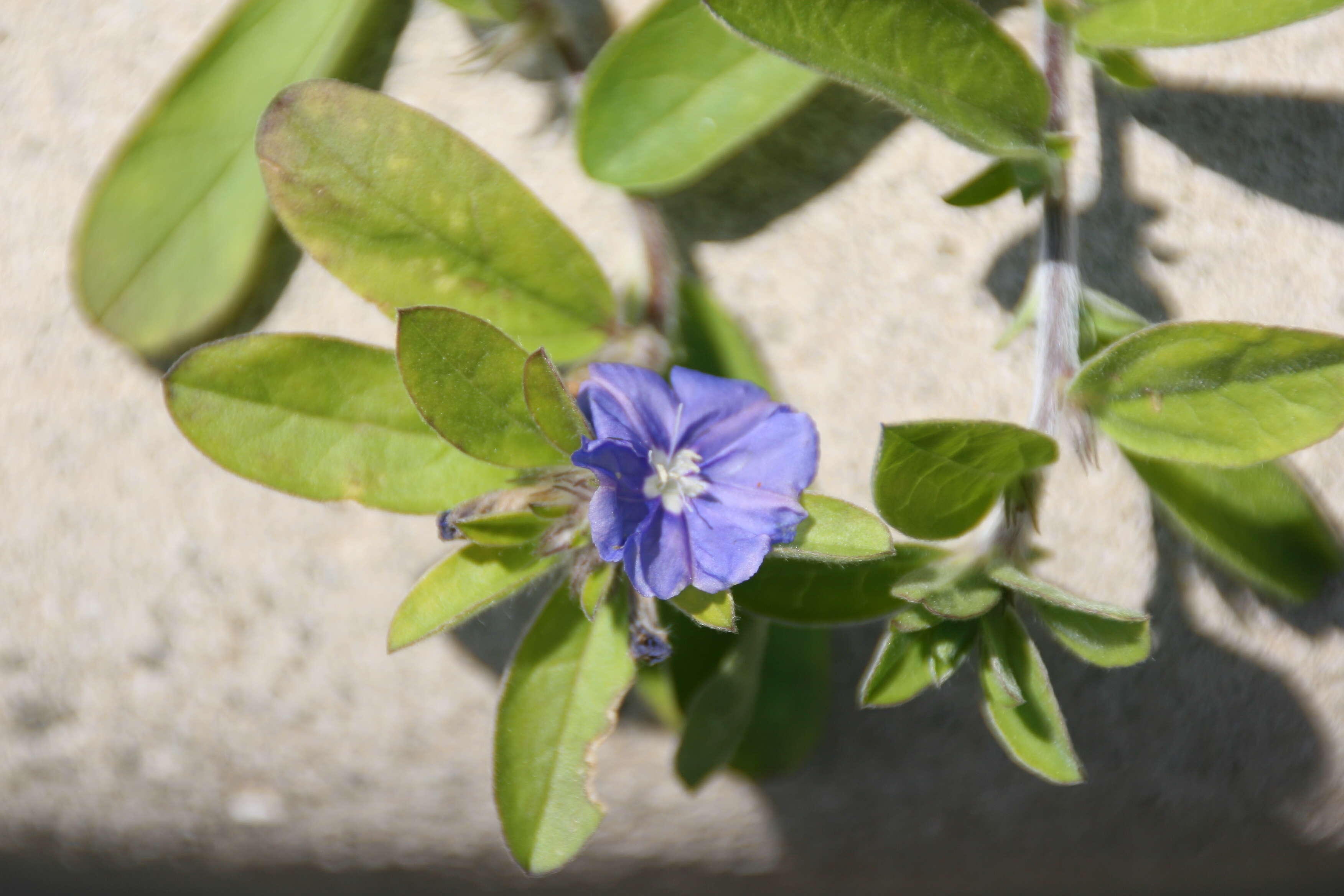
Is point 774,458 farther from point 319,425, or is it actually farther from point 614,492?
point 319,425

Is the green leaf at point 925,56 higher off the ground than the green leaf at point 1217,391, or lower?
higher

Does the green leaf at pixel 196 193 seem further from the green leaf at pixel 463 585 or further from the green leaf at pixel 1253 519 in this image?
the green leaf at pixel 1253 519

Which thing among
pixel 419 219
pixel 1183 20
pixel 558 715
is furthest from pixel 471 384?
pixel 1183 20

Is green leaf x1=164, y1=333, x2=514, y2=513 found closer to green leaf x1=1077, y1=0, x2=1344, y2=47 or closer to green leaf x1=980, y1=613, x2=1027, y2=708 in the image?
green leaf x1=980, y1=613, x2=1027, y2=708

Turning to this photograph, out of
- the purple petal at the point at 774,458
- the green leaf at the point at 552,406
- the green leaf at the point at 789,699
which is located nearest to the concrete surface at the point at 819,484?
the green leaf at the point at 789,699

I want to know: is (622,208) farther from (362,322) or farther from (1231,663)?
(1231,663)


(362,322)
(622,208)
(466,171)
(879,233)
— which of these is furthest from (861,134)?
(362,322)
